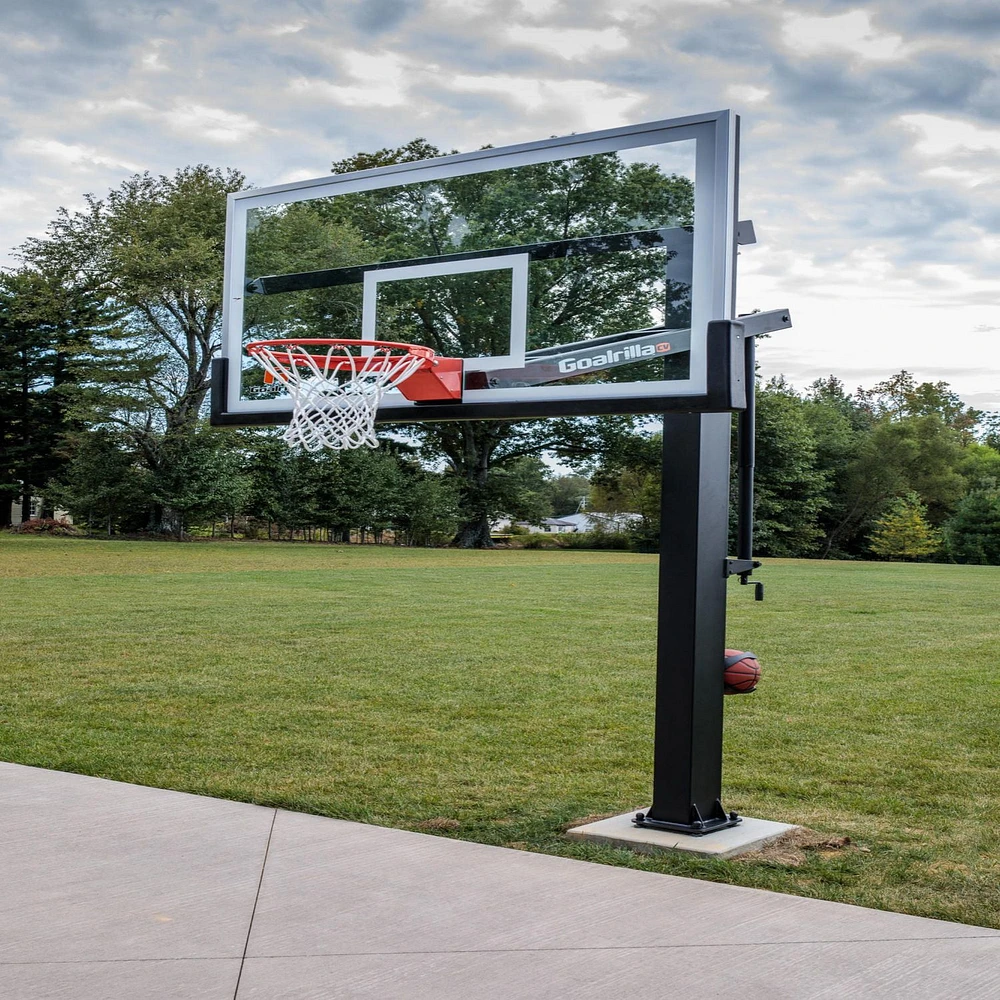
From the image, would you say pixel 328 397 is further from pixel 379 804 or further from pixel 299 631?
pixel 299 631

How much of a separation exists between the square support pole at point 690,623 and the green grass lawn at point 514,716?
388mm

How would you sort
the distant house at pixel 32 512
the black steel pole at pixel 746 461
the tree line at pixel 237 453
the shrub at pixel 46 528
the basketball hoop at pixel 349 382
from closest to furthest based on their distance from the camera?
the black steel pole at pixel 746 461
the basketball hoop at pixel 349 382
the tree line at pixel 237 453
the shrub at pixel 46 528
the distant house at pixel 32 512

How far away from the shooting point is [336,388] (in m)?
5.73

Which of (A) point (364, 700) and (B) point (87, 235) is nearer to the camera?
(A) point (364, 700)

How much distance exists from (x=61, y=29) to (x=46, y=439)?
91.6 feet

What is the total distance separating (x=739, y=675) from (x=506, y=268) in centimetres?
224

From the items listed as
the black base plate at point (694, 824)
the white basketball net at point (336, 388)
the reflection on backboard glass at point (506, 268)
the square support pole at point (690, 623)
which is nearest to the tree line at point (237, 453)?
the reflection on backboard glass at point (506, 268)

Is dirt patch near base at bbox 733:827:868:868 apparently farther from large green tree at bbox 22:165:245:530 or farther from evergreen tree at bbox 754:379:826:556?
evergreen tree at bbox 754:379:826:556

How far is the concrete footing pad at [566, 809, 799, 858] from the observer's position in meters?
4.44

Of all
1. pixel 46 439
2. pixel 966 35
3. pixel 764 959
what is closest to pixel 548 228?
pixel 764 959

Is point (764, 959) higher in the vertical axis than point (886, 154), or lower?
lower

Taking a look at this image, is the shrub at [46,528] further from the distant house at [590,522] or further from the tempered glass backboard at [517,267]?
the tempered glass backboard at [517,267]

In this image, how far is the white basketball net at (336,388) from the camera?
5527mm

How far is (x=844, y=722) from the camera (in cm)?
757
